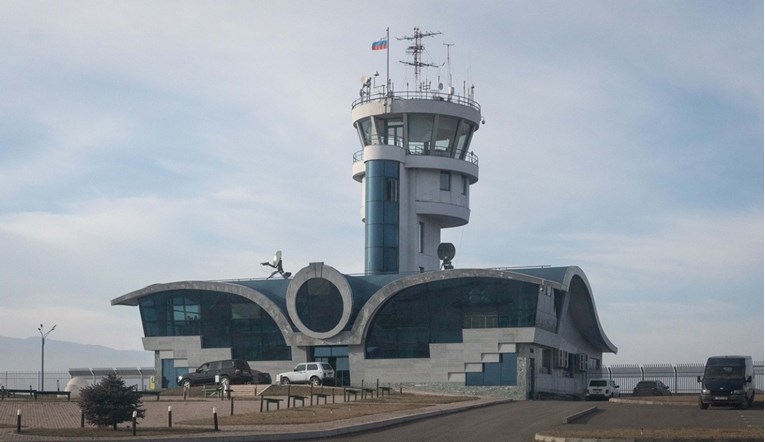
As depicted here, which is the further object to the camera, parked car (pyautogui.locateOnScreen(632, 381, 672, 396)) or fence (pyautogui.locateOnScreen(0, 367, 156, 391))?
fence (pyautogui.locateOnScreen(0, 367, 156, 391))

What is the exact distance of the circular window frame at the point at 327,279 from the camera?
228ft

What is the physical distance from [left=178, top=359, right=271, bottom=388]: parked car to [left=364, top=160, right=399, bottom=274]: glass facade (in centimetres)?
1320

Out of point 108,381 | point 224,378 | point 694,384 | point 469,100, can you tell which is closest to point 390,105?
point 469,100

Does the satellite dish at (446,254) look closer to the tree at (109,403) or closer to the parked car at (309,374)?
the parked car at (309,374)

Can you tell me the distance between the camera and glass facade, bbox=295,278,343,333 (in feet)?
231

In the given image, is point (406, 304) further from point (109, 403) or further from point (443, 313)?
point (109, 403)

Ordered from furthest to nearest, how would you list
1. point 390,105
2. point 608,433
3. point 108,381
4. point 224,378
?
point 390,105, point 224,378, point 108,381, point 608,433

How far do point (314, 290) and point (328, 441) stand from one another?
3852 centimetres

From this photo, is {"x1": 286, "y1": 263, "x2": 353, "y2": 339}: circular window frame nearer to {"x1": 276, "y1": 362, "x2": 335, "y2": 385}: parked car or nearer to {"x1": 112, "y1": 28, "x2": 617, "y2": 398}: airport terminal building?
{"x1": 112, "y1": 28, "x2": 617, "y2": 398}: airport terminal building

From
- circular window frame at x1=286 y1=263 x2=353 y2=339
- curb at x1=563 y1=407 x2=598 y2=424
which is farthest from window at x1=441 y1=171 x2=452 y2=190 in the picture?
curb at x1=563 y1=407 x2=598 y2=424

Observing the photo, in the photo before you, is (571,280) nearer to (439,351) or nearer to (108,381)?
(439,351)

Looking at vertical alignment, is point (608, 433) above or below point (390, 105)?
below

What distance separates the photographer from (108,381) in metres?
34.2

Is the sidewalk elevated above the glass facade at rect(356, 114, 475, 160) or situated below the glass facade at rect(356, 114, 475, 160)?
below
